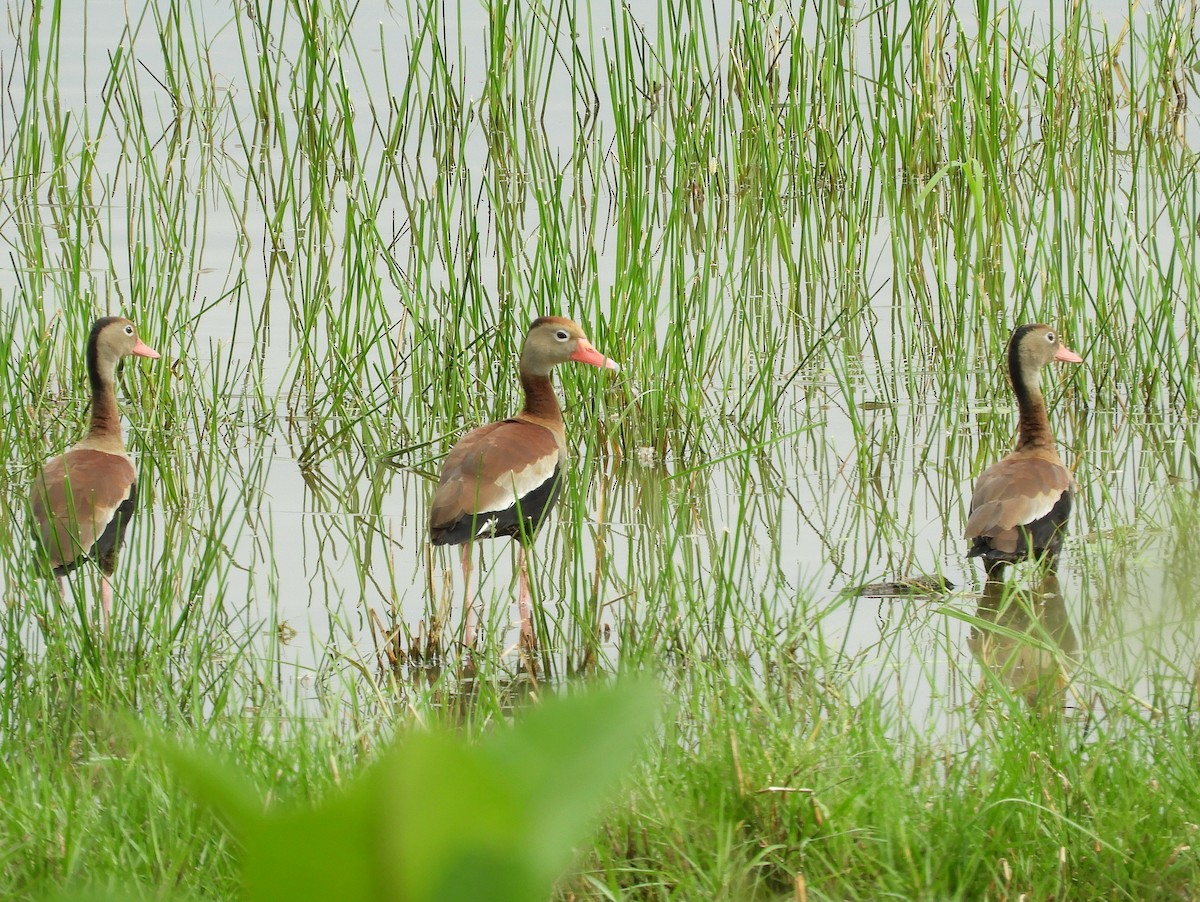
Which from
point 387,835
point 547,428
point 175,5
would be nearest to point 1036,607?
point 547,428

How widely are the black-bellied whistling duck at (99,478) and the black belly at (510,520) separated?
2.61ft

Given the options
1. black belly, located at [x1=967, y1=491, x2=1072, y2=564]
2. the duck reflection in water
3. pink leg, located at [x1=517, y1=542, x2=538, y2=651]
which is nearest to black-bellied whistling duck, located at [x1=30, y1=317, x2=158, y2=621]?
pink leg, located at [x1=517, y1=542, x2=538, y2=651]

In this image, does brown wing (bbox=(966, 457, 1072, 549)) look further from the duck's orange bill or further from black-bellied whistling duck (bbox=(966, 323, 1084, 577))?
the duck's orange bill

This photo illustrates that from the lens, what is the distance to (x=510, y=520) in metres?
4.34

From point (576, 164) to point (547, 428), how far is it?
1.13 meters

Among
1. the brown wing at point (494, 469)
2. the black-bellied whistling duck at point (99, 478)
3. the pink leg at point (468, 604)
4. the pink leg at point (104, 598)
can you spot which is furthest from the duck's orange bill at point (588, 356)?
the pink leg at point (104, 598)

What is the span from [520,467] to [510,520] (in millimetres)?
171

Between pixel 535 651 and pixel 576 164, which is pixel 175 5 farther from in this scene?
pixel 535 651

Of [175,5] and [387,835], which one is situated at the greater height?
[175,5]

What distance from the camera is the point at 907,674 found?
329 centimetres

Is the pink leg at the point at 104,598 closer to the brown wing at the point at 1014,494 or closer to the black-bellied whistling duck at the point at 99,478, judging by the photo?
the black-bellied whistling duck at the point at 99,478

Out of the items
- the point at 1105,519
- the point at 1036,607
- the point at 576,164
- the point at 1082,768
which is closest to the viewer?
the point at 1082,768

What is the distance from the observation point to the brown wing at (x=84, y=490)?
3.88 m

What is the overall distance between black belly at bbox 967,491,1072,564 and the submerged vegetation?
8 centimetres
